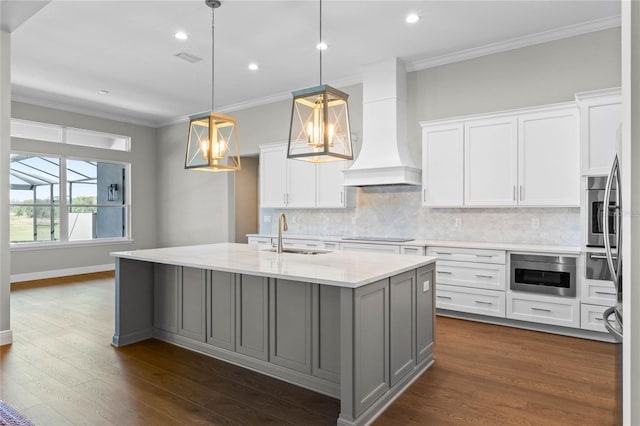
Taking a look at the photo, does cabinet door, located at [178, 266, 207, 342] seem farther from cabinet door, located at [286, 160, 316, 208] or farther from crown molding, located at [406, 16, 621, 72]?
crown molding, located at [406, 16, 621, 72]

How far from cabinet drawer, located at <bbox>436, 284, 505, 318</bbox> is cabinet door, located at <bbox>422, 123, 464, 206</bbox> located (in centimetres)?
103

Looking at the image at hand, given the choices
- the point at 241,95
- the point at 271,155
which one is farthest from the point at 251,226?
the point at 241,95

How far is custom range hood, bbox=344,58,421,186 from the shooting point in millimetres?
5023

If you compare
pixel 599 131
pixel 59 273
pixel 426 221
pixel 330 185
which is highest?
pixel 599 131

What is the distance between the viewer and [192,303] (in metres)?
3.53

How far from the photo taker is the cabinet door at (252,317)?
9.84 ft

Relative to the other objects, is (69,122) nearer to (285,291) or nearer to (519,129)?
(285,291)

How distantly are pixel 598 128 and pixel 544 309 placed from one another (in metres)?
1.84

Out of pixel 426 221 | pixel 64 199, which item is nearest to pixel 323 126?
pixel 426 221

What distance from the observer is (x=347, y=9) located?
3832 mm

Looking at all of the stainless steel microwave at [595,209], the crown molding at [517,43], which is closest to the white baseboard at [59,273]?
the crown molding at [517,43]

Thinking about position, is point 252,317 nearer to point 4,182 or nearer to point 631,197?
point 631,197

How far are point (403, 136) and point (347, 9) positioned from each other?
1.89m

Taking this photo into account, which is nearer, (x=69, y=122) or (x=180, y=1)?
(x=180, y=1)
